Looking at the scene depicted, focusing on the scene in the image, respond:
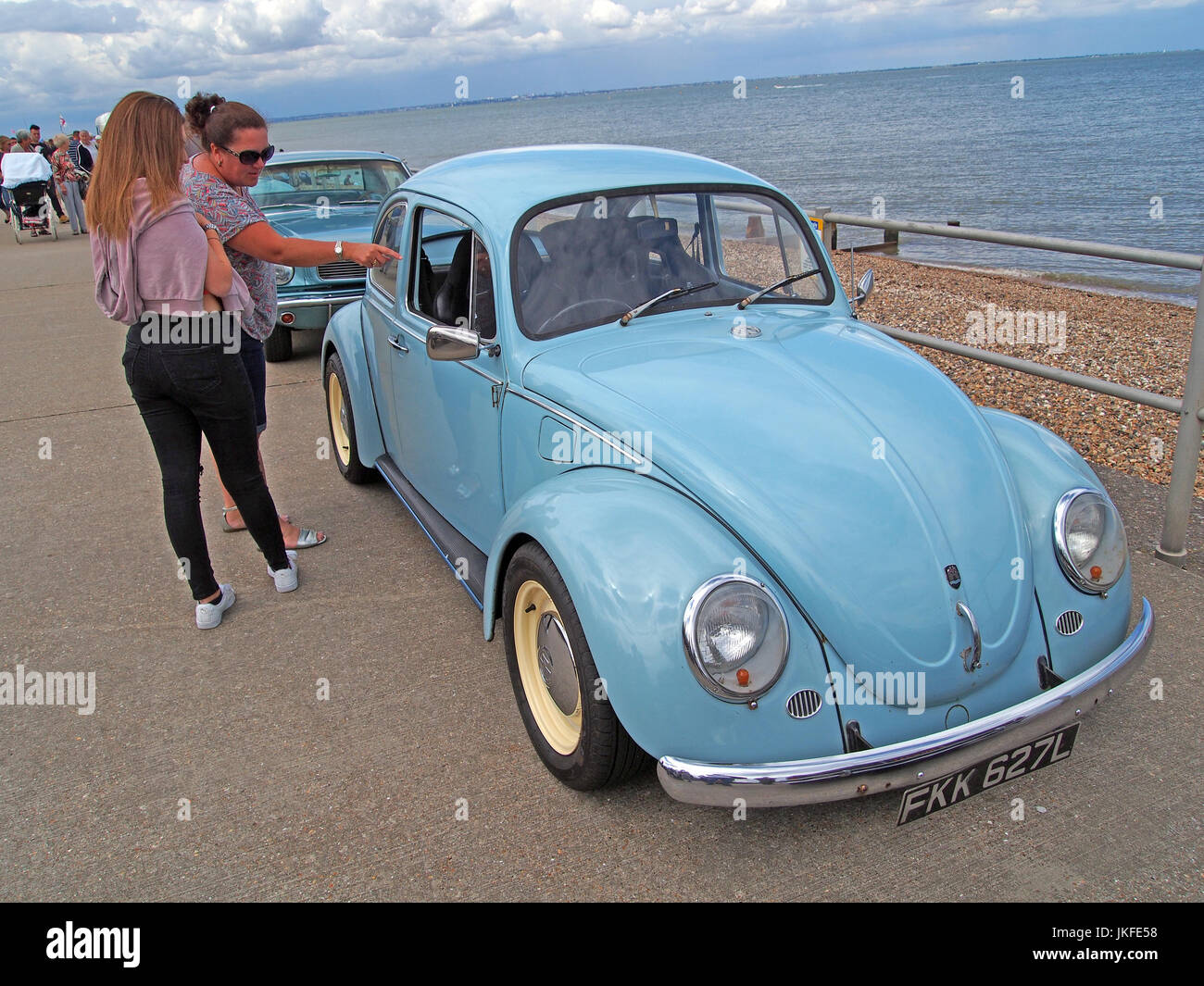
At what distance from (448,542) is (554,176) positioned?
1.57m

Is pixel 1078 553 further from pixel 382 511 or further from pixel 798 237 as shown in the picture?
pixel 382 511

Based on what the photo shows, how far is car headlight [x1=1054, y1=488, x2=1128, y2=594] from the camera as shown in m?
2.70

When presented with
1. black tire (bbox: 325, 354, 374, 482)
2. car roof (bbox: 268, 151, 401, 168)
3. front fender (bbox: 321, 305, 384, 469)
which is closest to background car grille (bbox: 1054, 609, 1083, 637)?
front fender (bbox: 321, 305, 384, 469)

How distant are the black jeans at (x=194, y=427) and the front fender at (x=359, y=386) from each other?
0.92m

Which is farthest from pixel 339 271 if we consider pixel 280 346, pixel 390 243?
pixel 390 243

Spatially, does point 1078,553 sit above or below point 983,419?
below

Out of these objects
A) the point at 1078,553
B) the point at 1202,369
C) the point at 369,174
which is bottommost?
the point at 1078,553

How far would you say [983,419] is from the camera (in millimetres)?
3117

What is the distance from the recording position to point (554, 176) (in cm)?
368

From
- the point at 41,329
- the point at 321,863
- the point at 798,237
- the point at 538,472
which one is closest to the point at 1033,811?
the point at 538,472

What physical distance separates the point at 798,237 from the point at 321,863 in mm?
3006

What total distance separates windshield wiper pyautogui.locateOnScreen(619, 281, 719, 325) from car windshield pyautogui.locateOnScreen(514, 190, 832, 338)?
11 millimetres
